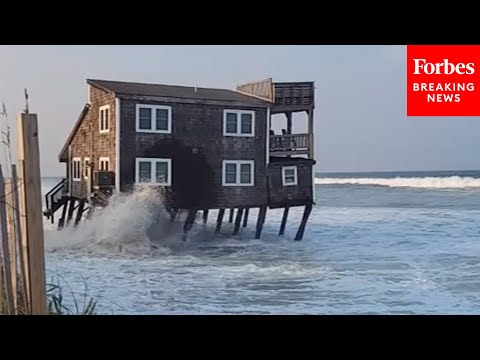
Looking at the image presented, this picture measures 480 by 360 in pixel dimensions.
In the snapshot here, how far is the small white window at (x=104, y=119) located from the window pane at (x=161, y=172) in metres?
0.60

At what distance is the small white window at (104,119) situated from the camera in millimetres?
5004

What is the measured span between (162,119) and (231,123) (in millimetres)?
681

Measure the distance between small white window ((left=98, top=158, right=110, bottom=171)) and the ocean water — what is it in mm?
429

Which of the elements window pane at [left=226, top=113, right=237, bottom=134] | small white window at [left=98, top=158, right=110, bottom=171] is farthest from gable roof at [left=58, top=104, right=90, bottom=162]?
window pane at [left=226, top=113, right=237, bottom=134]

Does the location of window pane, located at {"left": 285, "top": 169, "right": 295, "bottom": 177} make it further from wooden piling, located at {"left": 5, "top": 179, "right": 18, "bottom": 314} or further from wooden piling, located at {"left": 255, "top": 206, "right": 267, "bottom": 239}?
wooden piling, located at {"left": 5, "top": 179, "right": 18, "bottom": 314}

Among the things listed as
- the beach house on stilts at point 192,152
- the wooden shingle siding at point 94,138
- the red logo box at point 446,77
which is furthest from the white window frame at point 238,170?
the red logo box at point 446,77

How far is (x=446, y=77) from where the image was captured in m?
3.26

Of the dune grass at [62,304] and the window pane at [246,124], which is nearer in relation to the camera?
the dune grass at [62,304]

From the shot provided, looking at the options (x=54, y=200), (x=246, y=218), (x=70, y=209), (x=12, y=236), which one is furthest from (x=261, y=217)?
(x=12, y=236)

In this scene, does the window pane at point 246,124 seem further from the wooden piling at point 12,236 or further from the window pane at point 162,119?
the wooden piling at point 12,236
